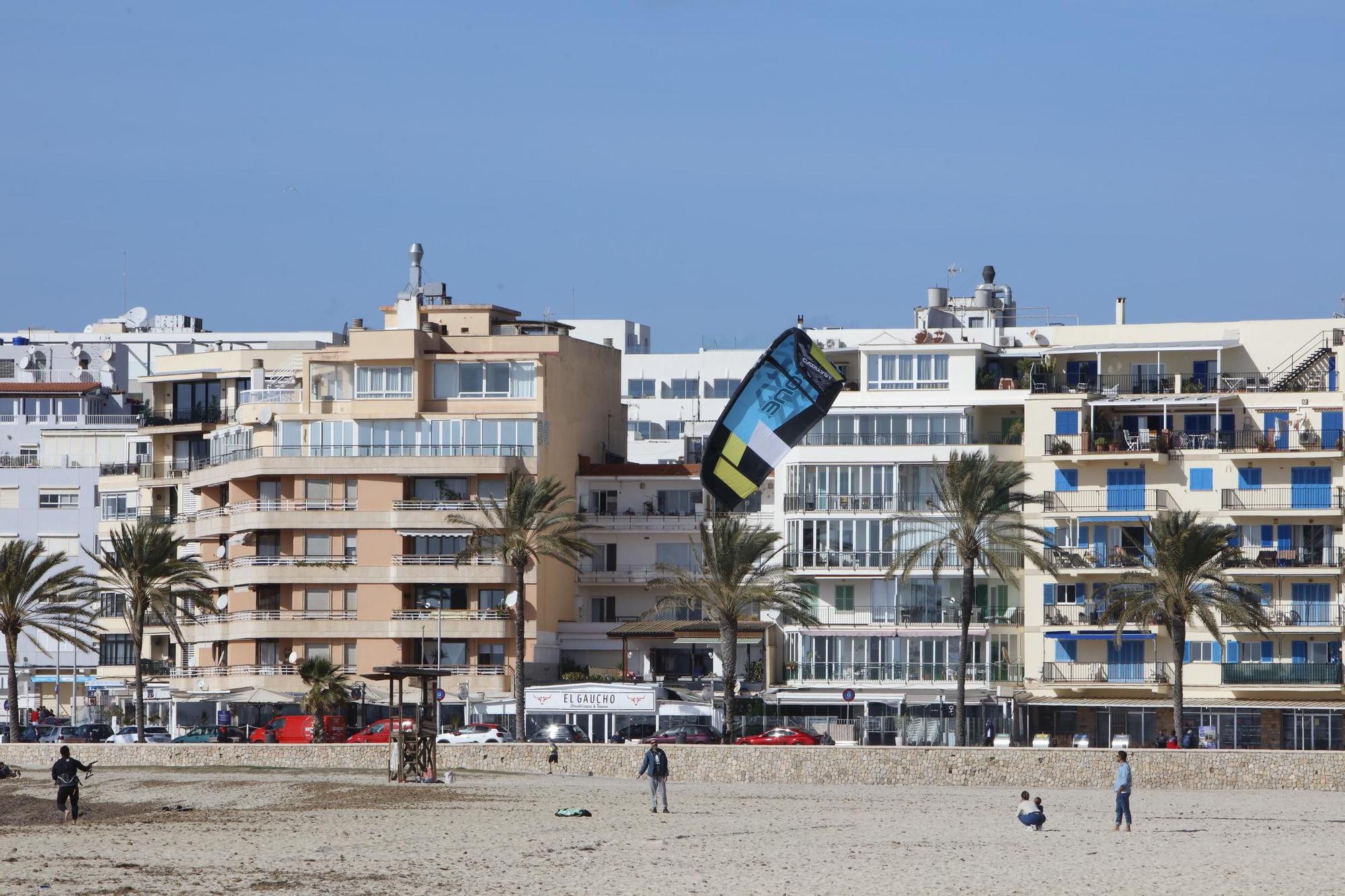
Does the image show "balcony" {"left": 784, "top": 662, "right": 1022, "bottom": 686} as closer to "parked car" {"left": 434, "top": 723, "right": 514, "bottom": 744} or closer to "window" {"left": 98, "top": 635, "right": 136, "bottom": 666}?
"parked car" {"left": 434, "top": 723, "right": 514, "bottom": 744}

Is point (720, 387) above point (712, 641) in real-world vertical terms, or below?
above

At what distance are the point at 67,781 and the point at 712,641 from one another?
41.7 meters

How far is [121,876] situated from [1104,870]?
1666cm

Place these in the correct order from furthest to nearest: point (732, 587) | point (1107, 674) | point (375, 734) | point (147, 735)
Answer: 1. point (1107, 674)
2. point (147, 735)
3. point (732, 587)
4. point (375, 734)

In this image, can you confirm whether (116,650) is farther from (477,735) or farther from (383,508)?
(477,735)

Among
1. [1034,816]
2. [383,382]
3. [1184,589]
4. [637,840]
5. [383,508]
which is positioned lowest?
[637,840]

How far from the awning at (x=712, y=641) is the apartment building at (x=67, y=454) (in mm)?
25929

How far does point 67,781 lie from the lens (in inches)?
1820

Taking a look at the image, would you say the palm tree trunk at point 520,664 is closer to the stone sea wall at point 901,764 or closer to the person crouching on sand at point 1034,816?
the stone sea wall at point 901,764

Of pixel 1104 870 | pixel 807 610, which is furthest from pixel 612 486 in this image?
pixel 1104 870

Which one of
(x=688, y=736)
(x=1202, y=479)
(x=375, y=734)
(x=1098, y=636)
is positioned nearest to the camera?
(x=688, y=736)

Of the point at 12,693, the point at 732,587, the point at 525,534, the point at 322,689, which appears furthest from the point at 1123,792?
the point at 12,693

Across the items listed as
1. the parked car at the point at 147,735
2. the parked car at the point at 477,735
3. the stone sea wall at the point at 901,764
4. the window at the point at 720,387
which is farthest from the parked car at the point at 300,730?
the window at the point at 720,387

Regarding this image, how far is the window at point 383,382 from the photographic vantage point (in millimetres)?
89625
